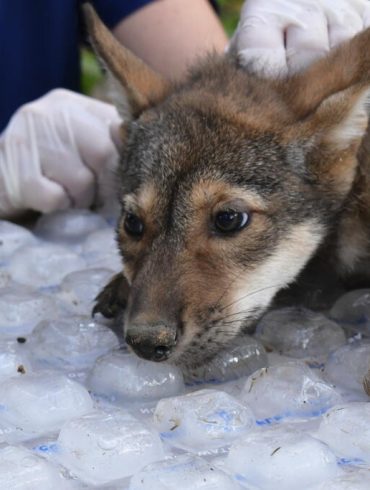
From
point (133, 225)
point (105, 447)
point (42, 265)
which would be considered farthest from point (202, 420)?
point (42, 265)

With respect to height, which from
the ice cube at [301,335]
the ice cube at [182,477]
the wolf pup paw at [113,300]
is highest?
the ice cube at [182,477]

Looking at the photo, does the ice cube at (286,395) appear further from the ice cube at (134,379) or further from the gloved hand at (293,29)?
the gloved hand at (293,29)

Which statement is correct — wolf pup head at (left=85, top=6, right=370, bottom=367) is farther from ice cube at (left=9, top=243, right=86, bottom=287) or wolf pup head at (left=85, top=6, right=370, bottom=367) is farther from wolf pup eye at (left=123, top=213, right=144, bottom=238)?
ice cube at (left=9, top=243, right=86, bottom=287)

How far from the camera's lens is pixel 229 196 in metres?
2.18

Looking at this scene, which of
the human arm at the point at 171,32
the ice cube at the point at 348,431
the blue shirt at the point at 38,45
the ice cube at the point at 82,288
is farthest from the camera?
the blue shirt at the point at 38,45

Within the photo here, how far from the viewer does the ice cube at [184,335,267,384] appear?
2111 millimetres

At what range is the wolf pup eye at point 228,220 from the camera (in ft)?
7.13

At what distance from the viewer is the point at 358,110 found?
7.38 ft

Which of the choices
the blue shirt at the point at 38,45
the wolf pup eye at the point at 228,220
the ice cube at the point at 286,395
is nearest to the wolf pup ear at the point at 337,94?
the wolf pup eye at the point at 228,220

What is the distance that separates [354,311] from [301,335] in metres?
0.24

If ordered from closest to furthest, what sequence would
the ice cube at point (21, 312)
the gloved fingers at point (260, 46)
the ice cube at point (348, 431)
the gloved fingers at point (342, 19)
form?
the ice cube at point (348, 431) → the ice cube at point (21, 312) → the gloved fingers at point (260, 46) → the gloved fingers at point (342, 19)

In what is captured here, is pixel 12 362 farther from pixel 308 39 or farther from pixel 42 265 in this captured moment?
pixel 308 39

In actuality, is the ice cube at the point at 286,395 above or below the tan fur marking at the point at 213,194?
below

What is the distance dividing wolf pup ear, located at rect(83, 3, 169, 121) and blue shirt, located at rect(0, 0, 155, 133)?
4.67 ft
